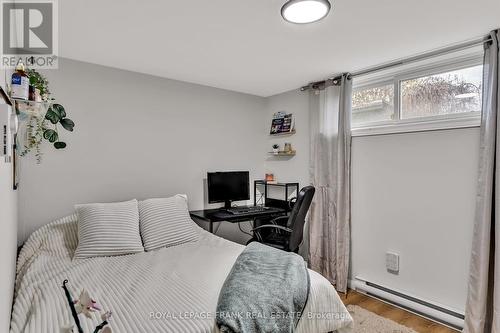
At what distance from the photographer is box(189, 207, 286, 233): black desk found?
302 cm

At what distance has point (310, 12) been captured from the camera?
1.71 meters

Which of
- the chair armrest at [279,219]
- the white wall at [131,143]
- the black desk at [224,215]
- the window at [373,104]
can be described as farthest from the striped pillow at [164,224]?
the window at [373,104]

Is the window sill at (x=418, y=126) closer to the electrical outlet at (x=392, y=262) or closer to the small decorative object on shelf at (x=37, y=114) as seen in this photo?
the electrical outlet at (x=392, y=262)

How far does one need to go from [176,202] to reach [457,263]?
2531 millimetres

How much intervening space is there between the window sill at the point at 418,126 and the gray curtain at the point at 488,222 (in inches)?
5.7

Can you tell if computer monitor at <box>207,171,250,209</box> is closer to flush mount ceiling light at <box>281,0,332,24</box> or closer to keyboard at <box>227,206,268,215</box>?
keyboard at <box>227,206,268,215</box>

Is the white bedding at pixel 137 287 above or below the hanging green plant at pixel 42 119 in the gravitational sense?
below

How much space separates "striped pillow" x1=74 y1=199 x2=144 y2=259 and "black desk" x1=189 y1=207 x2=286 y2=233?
0.80 metres

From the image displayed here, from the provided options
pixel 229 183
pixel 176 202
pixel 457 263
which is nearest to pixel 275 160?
pixel 229 183

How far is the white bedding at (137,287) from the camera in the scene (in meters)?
1.28

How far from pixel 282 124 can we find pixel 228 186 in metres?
1.14

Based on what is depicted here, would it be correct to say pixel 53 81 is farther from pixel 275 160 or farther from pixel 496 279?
pixel 496 279

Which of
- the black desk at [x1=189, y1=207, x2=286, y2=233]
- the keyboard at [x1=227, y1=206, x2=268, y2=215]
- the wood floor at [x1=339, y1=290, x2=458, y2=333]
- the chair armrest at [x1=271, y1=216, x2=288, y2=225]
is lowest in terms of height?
the wood floor at [x1=339, y1=290, x2=458, y2=333]

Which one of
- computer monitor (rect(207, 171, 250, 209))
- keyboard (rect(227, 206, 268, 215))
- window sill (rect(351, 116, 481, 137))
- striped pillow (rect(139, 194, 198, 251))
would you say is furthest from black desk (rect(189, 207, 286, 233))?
window sill (rect(351, 116, 481, 137))
